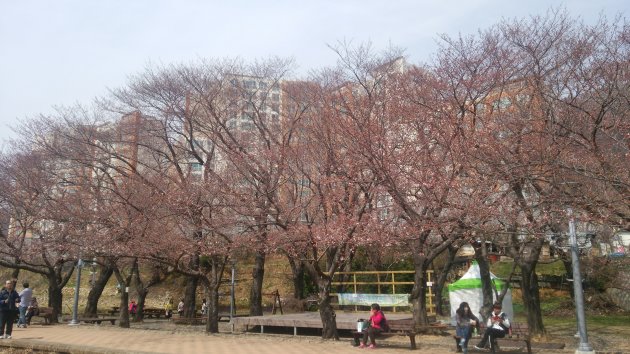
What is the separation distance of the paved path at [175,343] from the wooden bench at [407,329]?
30 cm

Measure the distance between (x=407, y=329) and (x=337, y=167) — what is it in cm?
470

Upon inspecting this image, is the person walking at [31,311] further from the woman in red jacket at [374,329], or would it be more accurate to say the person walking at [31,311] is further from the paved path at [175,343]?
the woman in red jacket at [374,329]

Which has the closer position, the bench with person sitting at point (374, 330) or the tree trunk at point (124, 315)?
the bench with person sitting at point (374, 330)

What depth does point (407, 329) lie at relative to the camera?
12578 millimetres

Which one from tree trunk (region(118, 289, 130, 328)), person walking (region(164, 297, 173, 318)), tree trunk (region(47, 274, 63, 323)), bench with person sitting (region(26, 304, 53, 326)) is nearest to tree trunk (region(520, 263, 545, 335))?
tree trunk (region(118, 289, 130, 328))

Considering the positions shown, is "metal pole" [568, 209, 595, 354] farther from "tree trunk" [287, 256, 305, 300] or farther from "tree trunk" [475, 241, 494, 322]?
"tree trunk" [287, 256, 305, 300]

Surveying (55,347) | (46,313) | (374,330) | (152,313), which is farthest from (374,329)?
(152,313)

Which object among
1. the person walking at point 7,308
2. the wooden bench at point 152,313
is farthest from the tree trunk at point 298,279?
the person walking at point 7,308

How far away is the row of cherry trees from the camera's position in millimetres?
10578

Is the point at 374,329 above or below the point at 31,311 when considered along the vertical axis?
below

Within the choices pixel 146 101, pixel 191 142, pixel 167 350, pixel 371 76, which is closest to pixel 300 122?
pixel 371 76

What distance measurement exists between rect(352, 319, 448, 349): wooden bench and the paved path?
30 cm

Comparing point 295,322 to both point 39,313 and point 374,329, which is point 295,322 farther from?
point 39,313

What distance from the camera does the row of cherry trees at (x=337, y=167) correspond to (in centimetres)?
1058
